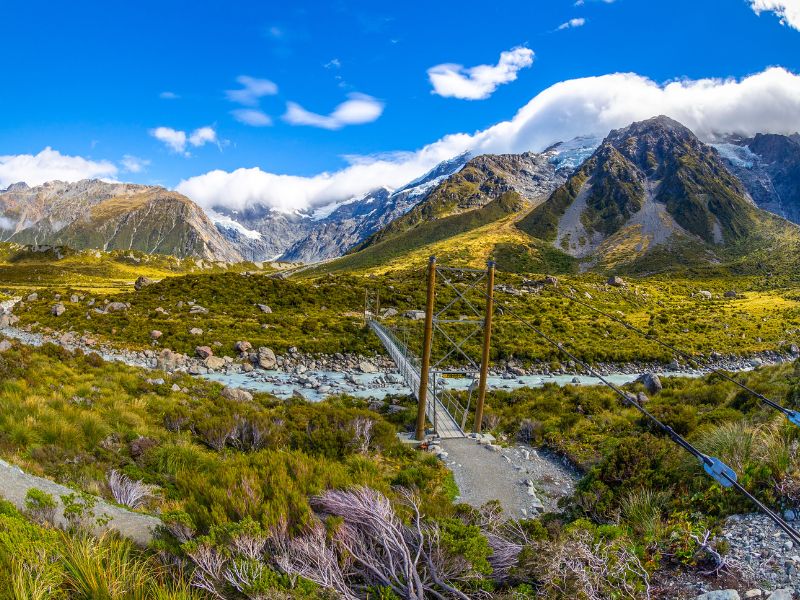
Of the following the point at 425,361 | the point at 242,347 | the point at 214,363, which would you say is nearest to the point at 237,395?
the point at 425,361

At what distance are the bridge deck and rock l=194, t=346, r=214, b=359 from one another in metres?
10.1

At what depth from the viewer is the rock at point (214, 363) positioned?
23703 millimetres

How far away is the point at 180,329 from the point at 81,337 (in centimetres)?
573

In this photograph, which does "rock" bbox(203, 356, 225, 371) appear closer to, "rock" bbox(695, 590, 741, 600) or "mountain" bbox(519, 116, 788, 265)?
"rock" bbox(695, 590, 741, 600)

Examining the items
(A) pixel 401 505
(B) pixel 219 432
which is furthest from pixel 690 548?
(B) pixel 219 432

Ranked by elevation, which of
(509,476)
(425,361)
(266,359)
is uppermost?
(425,361)

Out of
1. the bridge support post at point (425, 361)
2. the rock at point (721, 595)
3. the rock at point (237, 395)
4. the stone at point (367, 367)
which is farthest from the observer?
the stone at point (367, 367)

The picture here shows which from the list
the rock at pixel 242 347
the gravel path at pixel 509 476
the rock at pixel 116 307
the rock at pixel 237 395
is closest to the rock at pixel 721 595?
the gravel path at pixel 509 476

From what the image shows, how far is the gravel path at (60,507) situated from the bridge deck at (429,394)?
886cm

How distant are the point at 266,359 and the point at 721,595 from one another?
2376 centimetres

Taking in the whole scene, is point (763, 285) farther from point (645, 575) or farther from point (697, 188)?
point (697, 188)

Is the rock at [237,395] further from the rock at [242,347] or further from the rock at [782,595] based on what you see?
the rock at [782,595]

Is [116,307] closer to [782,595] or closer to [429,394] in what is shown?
[429,394]

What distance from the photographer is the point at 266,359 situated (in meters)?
25.0
